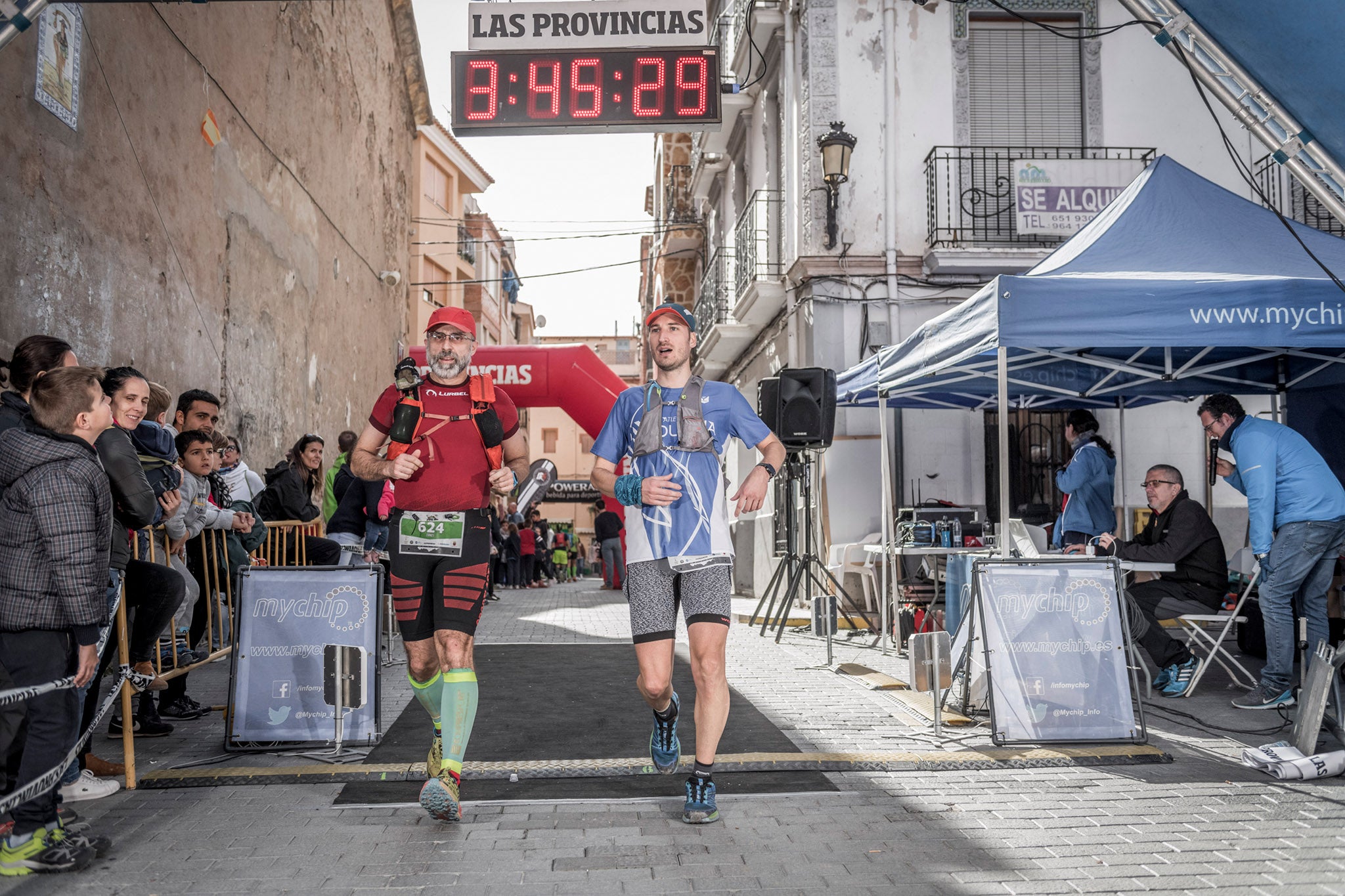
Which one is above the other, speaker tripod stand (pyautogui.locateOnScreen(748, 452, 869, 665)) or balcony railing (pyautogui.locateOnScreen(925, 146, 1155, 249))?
balcony railing (pyautogui.locateOnScreen(925, 146, 1155, 249))

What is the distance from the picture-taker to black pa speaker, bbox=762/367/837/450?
9.32 m

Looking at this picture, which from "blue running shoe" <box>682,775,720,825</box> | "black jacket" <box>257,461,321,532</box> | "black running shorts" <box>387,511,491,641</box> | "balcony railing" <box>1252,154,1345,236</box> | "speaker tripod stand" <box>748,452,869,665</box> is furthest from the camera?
"balcony railing" <box>1252,154,1345,236</box>

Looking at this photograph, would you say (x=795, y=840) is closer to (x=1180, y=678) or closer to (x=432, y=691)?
(x=432, y=691)

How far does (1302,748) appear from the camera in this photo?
17.3 feet

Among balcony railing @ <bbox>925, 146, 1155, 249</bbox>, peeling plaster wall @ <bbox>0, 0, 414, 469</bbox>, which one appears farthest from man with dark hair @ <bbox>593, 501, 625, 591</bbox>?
balcony railing @ <bbox>925, 146, 1155, 249</bbox>

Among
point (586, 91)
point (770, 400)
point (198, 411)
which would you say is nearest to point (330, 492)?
point (198, 411)

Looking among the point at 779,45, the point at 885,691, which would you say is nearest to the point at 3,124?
the point at 885,691

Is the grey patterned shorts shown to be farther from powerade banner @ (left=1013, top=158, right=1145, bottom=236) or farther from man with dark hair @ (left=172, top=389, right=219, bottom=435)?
powerade banner @ (left=1013, top=158, right=1145, bottom=236)

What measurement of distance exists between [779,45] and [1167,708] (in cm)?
1214

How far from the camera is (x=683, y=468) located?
4.67m

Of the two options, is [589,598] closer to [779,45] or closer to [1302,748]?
[779,45]

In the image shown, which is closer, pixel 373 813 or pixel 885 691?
pixel 373 813

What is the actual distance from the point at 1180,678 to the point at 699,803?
4.55m

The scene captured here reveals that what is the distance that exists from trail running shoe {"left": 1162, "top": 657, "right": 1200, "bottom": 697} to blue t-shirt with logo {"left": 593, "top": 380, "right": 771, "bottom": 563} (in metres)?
4.26
